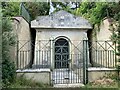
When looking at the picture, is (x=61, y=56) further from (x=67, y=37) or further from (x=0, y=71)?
(x=0, y=71)

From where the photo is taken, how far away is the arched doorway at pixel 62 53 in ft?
36.0

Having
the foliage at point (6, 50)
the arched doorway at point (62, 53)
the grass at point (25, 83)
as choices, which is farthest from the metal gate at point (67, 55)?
the foliage at point (6, 50)

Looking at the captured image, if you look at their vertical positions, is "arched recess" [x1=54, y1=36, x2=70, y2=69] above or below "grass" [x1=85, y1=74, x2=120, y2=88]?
above

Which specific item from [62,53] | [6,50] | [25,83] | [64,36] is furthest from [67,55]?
[6,50]

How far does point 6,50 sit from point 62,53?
5.25m

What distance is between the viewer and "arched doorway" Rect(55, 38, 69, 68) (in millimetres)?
10977

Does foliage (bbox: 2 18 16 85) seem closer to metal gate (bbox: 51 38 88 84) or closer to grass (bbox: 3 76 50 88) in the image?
grass (bbox: 3 76 50 88)

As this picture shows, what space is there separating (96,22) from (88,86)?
14.7ft

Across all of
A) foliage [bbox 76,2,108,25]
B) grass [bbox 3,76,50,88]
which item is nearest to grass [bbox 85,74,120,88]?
grass [bbox 3,76,50,88]

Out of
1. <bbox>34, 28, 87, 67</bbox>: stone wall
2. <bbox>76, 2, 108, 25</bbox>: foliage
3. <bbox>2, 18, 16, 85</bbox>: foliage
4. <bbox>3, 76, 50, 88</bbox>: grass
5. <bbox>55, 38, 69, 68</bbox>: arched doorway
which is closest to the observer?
<bbox>2, 18, 16, 85</bbox>: foliage

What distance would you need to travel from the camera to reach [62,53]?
11.2 metres

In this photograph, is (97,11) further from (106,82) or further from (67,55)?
(106,82)

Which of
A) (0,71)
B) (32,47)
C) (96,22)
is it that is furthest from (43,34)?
(0,71)

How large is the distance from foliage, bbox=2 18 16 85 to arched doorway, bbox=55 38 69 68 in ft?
14.4
